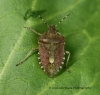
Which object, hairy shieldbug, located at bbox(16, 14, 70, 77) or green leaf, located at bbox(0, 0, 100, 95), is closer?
green leaf, located at bbox(0, 0, 100, 95)

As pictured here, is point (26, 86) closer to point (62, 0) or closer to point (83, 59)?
point (83, 59)

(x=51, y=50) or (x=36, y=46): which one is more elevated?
(x=36, y=46)

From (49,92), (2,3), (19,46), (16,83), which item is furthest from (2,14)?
(49,92)

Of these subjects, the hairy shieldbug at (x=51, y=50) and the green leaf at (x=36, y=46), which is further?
the hairy shieldbug at (x=51, y=50)
